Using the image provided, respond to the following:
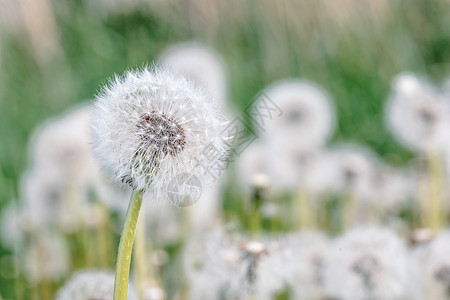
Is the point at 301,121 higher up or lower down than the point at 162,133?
higher up

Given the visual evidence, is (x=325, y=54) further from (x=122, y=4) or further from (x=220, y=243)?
(x=220, y=243)

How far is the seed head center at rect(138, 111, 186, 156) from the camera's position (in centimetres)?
88

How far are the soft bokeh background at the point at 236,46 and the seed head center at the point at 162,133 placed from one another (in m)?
2.94

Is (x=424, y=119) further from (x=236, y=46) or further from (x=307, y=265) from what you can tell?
(x=236, y=46)

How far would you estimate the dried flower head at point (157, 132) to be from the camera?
2.87 feet

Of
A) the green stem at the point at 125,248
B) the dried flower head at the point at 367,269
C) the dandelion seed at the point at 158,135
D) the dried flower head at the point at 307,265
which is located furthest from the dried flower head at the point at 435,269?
the green stem at the point at 125,248

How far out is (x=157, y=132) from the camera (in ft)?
2.89

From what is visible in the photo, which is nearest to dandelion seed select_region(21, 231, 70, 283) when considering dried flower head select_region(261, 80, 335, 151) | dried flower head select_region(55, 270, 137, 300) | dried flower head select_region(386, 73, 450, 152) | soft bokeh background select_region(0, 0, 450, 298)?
dried flower head select_region(55, 270, 137, 300)

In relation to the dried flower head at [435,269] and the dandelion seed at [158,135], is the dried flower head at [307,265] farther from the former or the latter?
the dandelion seed at [158,135]

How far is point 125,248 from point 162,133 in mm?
163

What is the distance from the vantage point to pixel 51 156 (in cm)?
209

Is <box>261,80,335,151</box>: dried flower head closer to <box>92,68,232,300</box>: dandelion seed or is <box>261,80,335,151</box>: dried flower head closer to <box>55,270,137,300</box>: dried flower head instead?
<box>55,270,137,300</box>: dried flower head

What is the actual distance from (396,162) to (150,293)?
2.18 m

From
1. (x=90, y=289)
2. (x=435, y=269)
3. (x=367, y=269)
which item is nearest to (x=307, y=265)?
(x=367, y=269)
